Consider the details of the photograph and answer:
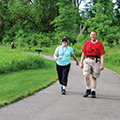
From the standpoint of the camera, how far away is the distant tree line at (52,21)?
3919cm

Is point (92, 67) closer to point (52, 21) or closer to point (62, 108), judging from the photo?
point (62, 108)

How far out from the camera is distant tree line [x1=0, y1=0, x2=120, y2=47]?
39.2 metres

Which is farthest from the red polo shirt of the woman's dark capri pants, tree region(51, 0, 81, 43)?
tree region(51, 0, 81, 43)

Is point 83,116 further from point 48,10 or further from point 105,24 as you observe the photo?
point 48,10

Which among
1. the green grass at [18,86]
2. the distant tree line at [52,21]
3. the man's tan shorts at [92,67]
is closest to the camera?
the green grass at [18,86]

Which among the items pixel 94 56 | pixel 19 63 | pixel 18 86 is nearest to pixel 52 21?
pixel 19 63

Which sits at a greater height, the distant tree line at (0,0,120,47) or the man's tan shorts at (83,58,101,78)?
the distant tree line at (0,0,120,47)

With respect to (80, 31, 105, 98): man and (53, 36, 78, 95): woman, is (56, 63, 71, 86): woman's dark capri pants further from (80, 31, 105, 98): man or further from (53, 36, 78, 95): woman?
(80, 31, 105, 98): man

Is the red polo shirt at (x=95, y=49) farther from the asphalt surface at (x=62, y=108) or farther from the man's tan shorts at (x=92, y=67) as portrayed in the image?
the asphalt surface at (x=62, y=108)

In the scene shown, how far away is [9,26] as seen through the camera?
58656 millimetres

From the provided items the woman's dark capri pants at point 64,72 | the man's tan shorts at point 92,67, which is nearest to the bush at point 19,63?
the woman's dark capri pants at point 64,72

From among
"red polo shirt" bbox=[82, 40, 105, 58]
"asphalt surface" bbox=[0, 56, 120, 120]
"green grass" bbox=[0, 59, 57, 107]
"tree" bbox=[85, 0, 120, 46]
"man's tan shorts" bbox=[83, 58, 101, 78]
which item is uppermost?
"tree" bbox=[85, 0, 120, 46]

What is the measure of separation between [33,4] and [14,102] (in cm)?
5007

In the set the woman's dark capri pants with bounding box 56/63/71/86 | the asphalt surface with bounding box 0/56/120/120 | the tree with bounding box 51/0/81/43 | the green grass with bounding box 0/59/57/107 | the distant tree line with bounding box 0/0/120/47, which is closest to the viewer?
the asphalt surface with bounding box 0/56/120/120
